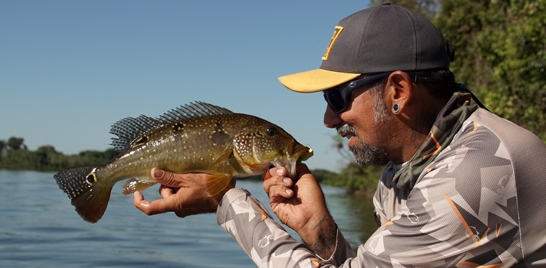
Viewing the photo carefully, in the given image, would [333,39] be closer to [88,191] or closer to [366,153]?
[366,153]

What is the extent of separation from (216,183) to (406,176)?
1.16 metres

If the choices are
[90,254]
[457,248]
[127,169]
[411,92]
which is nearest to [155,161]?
[127,169]

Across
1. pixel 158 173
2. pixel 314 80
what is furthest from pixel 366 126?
pixel 158 173

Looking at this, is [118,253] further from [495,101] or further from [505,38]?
[505,38]

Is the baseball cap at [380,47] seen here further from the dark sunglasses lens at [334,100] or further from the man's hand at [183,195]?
the man's hand at [183,195]

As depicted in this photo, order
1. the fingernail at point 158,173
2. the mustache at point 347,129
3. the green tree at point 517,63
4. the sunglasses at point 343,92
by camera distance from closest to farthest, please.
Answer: the sunglasses at point 343,92 → the mustache at point 347,129 → the fingernail at point 158,173 → the green tree at point 517,63

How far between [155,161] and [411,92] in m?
1.62

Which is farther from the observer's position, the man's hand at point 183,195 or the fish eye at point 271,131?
the fish eye at point 271,131

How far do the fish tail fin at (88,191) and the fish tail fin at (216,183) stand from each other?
74cm

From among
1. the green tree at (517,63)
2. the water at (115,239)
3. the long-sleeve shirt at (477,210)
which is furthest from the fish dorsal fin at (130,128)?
the green tree at (517,63)

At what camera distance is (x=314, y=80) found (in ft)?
11.6

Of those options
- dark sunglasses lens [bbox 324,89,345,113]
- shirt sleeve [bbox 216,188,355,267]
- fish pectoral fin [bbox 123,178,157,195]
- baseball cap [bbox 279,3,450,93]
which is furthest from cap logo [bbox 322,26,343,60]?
fish pectoral fin [bbox 123,178,157,195]

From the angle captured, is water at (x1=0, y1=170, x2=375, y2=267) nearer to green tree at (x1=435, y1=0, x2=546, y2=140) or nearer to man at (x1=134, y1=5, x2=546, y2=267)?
green tree at (x1=435, y1=0, x2=546, y2=140)

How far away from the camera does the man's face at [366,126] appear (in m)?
3.41
